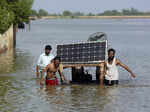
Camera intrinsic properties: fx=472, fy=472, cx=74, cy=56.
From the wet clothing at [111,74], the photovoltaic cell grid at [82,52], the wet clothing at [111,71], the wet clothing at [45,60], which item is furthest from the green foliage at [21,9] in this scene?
the wet clothing at [111,71]

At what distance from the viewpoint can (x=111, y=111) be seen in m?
13.1

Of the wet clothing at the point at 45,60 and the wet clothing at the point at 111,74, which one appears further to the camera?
the wet clothing at the point at 45,60

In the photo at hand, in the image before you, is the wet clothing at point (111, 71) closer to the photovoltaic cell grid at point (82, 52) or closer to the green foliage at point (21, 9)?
the photovoltaic cell grid at point (82, 52)

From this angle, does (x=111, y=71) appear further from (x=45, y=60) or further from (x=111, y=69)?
(x=45, y=60)

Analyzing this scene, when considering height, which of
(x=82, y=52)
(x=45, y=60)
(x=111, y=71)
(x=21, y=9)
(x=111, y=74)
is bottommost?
(x=111, y=74)

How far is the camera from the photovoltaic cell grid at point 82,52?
16625 millimetres

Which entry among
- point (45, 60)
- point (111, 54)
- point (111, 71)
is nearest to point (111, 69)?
point (111, 71)

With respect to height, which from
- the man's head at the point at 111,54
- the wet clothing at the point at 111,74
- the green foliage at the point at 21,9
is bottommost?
the wet clothing at the point at 111,74

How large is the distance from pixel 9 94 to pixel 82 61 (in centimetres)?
286

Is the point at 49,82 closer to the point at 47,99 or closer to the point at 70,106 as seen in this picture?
the point at 47,99

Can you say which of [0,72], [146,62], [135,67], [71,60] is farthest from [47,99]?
[146,62]

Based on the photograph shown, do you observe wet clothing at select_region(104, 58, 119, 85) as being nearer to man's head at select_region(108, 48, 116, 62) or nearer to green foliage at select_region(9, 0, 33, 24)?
man's head at select_region(108, 48, 116, 62)

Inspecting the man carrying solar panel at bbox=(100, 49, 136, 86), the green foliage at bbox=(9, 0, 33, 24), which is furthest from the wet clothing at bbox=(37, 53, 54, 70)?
the green foliage at bbox=(9, 0, 33, 24)

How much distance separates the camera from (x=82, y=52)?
16.8 meters
